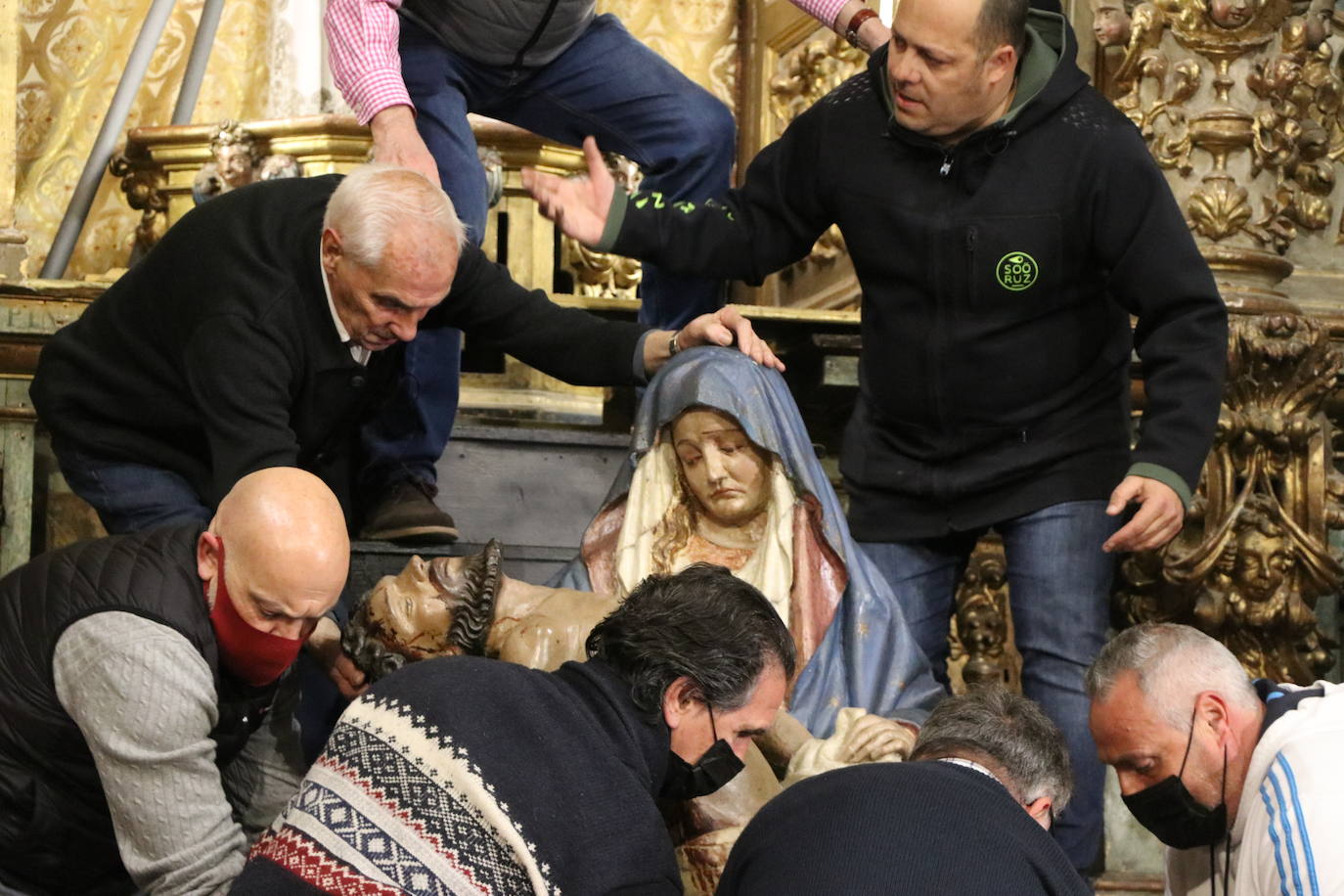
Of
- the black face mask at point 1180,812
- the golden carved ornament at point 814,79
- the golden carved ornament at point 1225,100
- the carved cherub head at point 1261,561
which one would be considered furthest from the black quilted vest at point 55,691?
the golden carved ornament at point 814,79

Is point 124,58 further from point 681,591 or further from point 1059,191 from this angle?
point 681,591

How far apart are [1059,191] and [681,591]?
1418 millimetres

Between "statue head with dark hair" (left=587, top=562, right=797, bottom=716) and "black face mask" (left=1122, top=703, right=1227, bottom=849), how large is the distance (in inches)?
29.5

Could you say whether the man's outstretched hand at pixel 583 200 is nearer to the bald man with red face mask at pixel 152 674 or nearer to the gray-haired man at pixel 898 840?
the bald man with red face mask at pixel 152 674

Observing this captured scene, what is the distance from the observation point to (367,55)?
14.7ft

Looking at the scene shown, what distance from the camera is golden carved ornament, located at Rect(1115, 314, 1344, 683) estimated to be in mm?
5191

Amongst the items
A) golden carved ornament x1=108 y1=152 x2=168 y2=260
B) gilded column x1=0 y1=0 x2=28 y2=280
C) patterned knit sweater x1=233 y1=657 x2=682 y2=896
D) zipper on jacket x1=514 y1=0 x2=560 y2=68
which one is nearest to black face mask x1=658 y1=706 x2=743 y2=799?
patterned knit sweater x1=233 y1=657 x2=682 y2=896

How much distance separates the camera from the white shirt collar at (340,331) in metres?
4.20

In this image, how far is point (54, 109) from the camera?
7.25m

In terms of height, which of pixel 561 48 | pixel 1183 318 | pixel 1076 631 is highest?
pixel 561 48

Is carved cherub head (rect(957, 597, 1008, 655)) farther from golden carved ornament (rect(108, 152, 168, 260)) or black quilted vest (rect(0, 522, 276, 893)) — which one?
golden carved ornament (rect(108, 152, 168, 260))

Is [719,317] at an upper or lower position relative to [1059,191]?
lower

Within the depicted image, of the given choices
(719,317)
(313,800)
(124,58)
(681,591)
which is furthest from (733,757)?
(124,58)

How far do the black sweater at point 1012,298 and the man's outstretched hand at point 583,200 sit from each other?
0.12 ft
